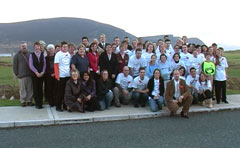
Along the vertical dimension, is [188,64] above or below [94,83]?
above

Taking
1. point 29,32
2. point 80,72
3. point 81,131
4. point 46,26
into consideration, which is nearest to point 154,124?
point 81,131

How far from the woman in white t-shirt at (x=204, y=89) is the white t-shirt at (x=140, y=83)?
182cm

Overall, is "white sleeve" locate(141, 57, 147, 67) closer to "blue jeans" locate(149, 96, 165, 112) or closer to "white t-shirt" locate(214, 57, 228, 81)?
"blue jeans" locate(149, 96, 165, 112)

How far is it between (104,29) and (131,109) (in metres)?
120

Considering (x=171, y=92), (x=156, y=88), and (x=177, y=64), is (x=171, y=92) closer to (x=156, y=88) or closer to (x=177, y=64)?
(x=156, y=88)

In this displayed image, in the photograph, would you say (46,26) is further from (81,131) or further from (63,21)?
(81,131)

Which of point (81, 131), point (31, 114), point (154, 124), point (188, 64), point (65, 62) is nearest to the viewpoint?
point (81, 131)

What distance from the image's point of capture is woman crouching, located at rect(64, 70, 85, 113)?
7.07 metres

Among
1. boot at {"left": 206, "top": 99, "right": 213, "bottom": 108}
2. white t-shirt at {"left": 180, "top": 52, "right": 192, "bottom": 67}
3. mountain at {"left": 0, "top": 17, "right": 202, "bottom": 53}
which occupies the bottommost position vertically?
boot at {"left": 206, "top": 99, "right": 213, "bottom": 108}

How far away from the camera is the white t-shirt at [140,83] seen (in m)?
7.97

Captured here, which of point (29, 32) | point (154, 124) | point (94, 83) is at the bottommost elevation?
point (154, 124)

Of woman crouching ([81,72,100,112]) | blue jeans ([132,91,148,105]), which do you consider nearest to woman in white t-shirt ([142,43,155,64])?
blue jeans ([132,91,148,105])

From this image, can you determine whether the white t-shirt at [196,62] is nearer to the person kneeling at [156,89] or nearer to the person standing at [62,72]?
the person kneeling at [156,89]

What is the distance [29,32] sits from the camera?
111500 millimetres
